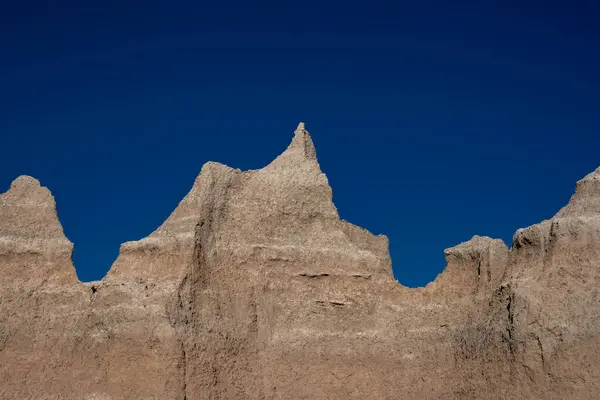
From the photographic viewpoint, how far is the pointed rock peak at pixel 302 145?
42.5 meters

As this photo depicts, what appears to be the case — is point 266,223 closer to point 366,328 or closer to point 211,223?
point 211,223

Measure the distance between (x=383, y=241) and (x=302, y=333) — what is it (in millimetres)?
8295

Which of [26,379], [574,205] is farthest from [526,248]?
[26,379]

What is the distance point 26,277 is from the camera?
4038 cm

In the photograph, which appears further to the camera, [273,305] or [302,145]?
[302,145]

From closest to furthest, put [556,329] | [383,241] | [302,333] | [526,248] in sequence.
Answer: [556,329] → [526,248] → [302,333] → [383,241]

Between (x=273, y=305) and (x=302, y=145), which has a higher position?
(x=302, y=145)

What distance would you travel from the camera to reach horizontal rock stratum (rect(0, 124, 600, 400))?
1352 inches

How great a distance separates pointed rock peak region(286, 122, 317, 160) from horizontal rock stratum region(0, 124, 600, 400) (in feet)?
3.80

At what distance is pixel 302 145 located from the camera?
4266 centimetres

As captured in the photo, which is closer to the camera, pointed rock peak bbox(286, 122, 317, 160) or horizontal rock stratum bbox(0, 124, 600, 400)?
horizontal rock stratum bbox(0, 124, 600, 400)

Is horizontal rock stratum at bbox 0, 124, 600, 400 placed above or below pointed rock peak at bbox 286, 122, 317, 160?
below

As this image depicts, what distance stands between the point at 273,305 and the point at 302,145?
7995mm

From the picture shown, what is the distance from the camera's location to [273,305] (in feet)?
125
